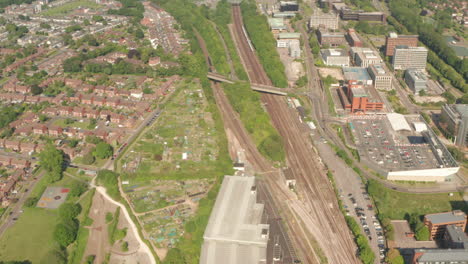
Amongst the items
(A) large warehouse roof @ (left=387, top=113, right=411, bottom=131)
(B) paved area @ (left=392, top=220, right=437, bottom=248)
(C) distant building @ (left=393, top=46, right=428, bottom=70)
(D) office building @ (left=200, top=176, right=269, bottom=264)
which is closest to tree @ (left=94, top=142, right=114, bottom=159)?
(D) office building @ (left=200, top=176, right=269, bottom=264)

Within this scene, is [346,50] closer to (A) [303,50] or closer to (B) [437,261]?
(A) [303,50]

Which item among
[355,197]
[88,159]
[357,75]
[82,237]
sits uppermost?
[88,159]

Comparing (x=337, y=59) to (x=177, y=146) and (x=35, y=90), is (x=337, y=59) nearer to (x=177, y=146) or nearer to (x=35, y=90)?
(x=177, y=146)

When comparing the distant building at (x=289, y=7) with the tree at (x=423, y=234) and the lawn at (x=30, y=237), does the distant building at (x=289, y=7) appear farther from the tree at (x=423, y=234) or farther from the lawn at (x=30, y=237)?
the lawn at (x=30, y=237)

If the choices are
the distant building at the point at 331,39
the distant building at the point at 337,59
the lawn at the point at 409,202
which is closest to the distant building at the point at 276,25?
the distant building at the point at 331,39

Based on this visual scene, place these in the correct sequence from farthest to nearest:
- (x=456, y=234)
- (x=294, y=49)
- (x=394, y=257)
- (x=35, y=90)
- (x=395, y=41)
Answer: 1. (x=294, y=49)
2. (x=395, y=41)
3. (x=35, y=90)
4. (x=456, y=234)
5. (x=394, y=257)

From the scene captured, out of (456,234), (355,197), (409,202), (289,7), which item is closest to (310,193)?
(355,197)

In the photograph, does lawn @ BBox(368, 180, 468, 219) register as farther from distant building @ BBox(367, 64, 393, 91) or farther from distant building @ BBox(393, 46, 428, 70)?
distant building @ BBox(393, 46, 428, 70)
